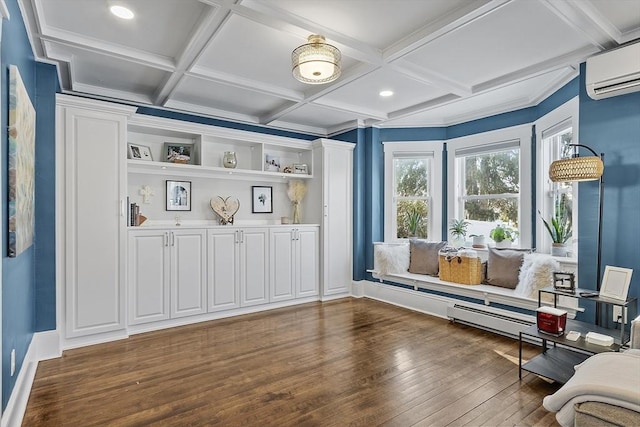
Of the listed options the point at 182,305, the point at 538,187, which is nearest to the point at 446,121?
the point at 538,187

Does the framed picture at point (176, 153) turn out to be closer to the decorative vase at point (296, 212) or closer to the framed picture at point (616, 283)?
the decorative vase at point (296, 212)

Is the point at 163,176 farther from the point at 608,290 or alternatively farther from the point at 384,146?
the point at 608,290

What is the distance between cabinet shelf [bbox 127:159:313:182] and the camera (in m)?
4.00

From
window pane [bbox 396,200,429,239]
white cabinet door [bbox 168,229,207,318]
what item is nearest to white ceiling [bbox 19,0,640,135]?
window pane [bbox 396,200,429,239]

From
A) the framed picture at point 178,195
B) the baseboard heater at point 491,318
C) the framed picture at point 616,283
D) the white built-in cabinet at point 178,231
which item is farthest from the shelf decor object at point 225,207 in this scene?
the framed picture at point 616,283

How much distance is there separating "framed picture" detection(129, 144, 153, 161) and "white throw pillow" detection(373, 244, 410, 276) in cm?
321

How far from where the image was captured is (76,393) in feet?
8.15

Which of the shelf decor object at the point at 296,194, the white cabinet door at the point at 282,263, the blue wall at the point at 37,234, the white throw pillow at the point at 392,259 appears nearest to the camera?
the blue wall at the point at 37,234

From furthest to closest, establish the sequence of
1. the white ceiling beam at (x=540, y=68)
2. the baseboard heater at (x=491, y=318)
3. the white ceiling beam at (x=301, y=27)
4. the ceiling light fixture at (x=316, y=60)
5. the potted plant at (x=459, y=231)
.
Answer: the potted plant at (x=459, y=231)
the baseboard heater at (x=491, y=318)
the white ceiling beam at (x=540, y=68)
the ceiling light fixture at (x=316, y=60)
the white ceiling beam at (x=301, y=27)

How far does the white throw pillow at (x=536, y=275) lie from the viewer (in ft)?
11.2

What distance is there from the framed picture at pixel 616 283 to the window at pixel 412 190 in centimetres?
254

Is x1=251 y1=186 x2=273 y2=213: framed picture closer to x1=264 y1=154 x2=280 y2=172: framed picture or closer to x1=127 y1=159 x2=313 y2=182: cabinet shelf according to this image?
x1=127 y1=159 x2=313 y2=182: cabinet shelf

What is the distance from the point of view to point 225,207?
464cm

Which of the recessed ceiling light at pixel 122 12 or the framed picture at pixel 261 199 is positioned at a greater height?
the recessed ceiling light at pixel 122 12
